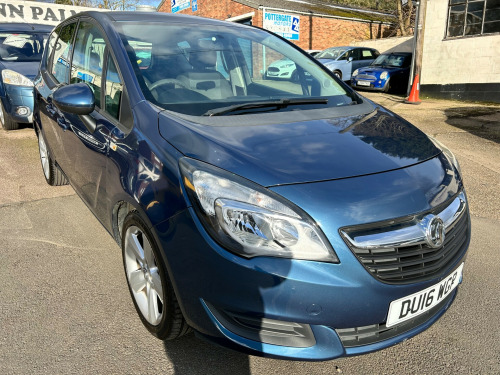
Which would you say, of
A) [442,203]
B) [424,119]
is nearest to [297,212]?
[442,203]

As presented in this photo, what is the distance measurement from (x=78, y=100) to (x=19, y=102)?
462 cm

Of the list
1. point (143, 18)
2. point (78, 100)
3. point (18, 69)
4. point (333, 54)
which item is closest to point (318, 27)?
point (333, 54)

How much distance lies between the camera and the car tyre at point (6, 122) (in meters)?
6.72

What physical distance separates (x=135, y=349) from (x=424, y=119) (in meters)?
8.27

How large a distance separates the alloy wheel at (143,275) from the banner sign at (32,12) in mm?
15121

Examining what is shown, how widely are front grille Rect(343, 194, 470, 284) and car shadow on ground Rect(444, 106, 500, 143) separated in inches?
234

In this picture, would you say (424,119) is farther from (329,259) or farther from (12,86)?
(329,259)

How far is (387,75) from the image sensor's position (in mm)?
13852

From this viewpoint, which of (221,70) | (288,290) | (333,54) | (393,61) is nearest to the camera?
(288,290)

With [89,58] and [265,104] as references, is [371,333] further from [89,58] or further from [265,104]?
[89,58]

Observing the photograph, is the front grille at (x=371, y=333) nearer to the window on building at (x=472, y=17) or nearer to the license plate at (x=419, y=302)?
the license plate at (x=419, y=302)

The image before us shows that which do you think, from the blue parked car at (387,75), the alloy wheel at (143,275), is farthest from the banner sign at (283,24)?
the alloy wheel at (143,275)

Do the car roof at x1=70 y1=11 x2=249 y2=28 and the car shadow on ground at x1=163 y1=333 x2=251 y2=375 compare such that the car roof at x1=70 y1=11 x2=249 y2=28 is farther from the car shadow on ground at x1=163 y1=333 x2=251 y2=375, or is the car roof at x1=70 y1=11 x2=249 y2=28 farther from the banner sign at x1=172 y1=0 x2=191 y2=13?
the banner sign at x1=172 y1=0 x2=191 y2=13

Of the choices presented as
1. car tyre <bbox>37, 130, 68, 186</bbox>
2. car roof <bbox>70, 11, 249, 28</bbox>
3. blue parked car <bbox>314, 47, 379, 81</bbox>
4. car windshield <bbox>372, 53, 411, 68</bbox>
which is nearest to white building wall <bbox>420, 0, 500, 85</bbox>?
car windshield <bbox>372, 53, 411, 68</bbox>
